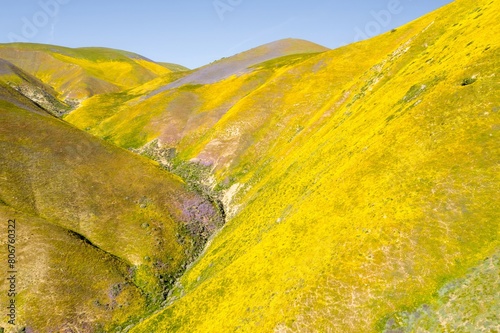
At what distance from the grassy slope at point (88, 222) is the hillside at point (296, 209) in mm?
232

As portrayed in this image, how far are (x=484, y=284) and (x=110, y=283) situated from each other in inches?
1674

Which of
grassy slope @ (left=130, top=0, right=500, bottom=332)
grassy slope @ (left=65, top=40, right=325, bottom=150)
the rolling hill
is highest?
grassy slope @ (left=65, top=40, right=325, bottom=150)

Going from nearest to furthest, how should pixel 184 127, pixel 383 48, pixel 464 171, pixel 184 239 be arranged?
pixel 464 171 → pixel 184 239 → pixel 383 48 → pixel 184 127

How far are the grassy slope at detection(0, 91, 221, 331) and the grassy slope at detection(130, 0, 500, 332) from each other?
6381mm

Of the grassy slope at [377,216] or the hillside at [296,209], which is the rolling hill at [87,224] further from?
the grassy slope at [377,216]

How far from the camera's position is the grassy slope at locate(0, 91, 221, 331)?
42.2m

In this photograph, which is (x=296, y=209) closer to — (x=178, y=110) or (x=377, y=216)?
(x=377, y=216)

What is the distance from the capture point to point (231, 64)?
540 ft

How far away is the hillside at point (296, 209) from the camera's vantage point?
24922 millimetres

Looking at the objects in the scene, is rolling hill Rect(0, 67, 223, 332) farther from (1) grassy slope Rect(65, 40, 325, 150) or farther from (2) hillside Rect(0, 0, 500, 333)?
(1) grassy slope Rect(65, 40, 325, 150)

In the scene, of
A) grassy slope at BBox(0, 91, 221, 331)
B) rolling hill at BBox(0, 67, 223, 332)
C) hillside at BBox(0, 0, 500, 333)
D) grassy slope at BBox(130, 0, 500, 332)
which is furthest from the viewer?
grassy slope at BBox(0, 91, 221, 331)

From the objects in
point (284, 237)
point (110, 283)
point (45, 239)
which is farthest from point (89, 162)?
point (284, 237)

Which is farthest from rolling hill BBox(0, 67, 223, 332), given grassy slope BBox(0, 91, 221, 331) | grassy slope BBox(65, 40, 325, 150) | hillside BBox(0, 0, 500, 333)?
grassy slope BBox(65, 40, 325, 150)

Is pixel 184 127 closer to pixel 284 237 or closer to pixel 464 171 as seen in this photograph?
pixel 284 237
